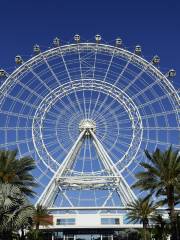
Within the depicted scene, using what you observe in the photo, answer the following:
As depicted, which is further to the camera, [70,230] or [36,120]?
[70,230]

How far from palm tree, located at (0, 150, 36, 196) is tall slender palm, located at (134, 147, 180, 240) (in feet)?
27.6

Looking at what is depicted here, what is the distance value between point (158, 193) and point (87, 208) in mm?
26828

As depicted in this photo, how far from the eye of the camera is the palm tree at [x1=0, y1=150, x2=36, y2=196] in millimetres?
31109

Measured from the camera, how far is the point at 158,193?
32.9m

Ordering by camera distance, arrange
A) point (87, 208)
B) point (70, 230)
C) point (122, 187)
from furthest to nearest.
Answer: point (70, 230)
point (87, 208)
point (122, 187)

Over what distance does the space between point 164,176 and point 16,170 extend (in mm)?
11020

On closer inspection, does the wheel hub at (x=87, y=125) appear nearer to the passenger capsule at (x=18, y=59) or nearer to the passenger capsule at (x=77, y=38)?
the passenger capsule at (x=77, y=38)

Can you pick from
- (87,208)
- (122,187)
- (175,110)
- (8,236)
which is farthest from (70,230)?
(8,236)

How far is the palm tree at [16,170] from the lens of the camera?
102 ft

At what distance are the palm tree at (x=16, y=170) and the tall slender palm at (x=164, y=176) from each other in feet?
27.6

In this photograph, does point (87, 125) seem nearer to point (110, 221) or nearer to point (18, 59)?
point (18, 59)

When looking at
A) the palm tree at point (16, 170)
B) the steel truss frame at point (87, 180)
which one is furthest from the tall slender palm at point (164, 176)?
the steel truss frame at point (87, 180)

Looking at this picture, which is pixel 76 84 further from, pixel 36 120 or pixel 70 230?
pixel 70 230

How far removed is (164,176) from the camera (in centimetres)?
3173
